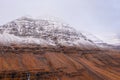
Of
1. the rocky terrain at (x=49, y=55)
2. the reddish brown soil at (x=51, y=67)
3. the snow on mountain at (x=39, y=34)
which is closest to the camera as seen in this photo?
the reddish brown soil at (x=51, y=67)

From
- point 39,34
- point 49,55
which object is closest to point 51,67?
point 49,55

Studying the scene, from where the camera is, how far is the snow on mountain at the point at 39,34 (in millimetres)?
122625

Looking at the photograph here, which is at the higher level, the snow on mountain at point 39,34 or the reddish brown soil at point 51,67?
the snow on mountain at point 39,34

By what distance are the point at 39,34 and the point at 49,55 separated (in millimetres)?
24177

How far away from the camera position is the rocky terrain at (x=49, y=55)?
3832 inches

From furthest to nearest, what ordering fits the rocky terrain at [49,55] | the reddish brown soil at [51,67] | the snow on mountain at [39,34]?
1. the snow on mountain at [39,34]
2. the rocky terrain at [49,55]
3. the reddish brown soil at [51,67]

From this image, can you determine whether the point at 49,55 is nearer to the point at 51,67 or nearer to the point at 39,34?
the point at 51,67

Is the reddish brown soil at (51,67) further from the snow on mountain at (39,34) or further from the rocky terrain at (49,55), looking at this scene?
the snow on mountain at (39,34)

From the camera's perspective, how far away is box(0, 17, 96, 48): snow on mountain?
12262 centimetres

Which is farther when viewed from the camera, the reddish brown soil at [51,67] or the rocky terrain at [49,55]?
the rocky terrain at [49,55]

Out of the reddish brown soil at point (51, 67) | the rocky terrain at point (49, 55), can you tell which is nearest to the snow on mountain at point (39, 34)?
the rocky terrain at point (49, 55)

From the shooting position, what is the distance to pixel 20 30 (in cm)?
13200

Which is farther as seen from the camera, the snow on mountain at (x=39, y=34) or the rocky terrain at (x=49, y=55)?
the snow on mountain at (x=39, y=34)

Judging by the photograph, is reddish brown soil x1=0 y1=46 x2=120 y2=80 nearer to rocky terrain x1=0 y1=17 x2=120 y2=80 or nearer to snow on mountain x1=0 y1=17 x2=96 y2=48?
rocky terrain x1=0 y1=17 x2=120 y2=80
